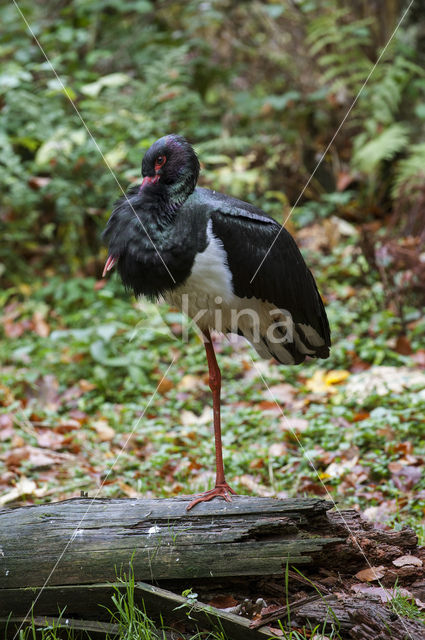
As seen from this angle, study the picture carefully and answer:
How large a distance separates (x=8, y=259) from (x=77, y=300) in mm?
1162

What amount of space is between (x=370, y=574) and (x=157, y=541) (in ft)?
2.75

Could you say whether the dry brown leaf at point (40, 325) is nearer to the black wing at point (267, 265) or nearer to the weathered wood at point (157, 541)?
the black wing at point (267, 265)

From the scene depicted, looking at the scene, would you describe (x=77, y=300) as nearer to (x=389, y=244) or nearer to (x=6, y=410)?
(x=6, y=410)

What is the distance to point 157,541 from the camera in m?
2.59

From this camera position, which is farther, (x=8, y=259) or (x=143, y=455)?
(x=8, y=259)

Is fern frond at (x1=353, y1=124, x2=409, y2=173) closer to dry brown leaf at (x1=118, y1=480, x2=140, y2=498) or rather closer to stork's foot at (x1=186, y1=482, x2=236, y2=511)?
dry brown leaf at (x1=118, y1=480, x2=140, y2=498)

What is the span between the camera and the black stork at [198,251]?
2.93 m

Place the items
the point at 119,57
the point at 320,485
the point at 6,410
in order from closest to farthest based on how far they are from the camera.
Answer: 1. the point at 320,485
2. the point at 6,410
3. the point at 119,57

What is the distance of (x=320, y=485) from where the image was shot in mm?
3855

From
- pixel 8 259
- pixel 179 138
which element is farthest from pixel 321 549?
pixel 8 259

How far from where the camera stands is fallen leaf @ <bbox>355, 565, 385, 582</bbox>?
261cm

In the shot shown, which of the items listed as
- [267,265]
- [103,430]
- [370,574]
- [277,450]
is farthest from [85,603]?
[103,430]

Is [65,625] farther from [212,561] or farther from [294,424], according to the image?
[294,424]

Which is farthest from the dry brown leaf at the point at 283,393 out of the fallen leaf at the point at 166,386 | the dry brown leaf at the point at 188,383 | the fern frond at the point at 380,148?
the fern frond at the point at 380,148
